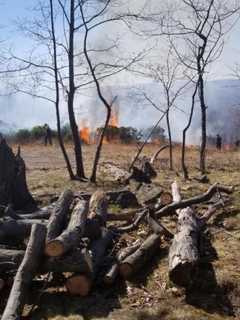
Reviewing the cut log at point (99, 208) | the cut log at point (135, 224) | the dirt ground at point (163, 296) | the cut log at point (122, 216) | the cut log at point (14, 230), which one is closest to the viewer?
the dirt ground at point (163, 296)

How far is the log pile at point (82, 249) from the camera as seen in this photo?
6.70 m

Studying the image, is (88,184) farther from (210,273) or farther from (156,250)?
(210,273)

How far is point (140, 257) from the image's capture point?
7645 mm

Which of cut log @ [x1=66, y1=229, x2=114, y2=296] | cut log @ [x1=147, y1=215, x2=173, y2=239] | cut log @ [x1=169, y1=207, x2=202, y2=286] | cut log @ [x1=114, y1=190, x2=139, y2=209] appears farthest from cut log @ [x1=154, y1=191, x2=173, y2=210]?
cut log @ [x1=66, y1=229, x2=114, y2=296]

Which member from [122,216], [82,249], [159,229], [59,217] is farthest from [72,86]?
[82,249]

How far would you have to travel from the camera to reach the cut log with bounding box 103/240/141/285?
6.99 meters

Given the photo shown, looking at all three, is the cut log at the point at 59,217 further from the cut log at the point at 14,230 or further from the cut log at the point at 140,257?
the cut log at the point at 140,257

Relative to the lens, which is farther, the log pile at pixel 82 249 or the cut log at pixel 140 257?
the cut log at pixel 140 257

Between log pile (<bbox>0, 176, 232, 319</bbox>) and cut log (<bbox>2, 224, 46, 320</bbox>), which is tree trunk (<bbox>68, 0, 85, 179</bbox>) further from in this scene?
cut log (<bbox>2, 224, 46, 320</bbox>)

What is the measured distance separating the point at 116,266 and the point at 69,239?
818 millimetres

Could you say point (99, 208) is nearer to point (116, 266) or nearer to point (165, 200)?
point (165, 200)

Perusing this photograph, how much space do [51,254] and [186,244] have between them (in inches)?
77.0

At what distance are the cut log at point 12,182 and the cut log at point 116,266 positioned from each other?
4.01 m

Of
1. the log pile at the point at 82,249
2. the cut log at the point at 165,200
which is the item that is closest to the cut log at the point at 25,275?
the log pile at the point at 82,249
